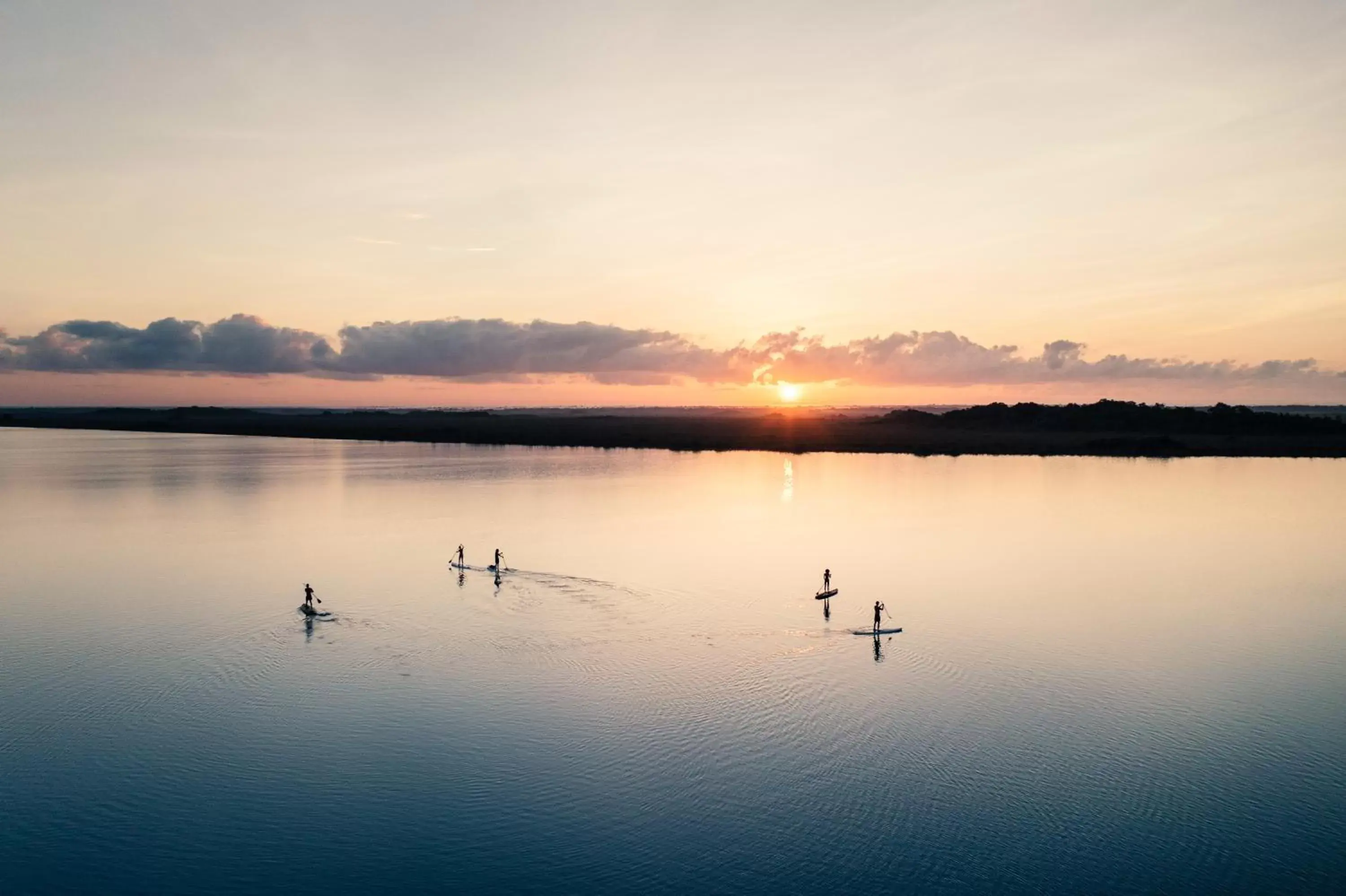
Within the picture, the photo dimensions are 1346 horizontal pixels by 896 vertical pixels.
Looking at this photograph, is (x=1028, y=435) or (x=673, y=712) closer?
(x=673, y=712)

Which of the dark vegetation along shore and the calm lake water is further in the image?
the dark vegetation along shore

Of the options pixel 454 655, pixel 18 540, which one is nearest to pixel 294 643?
pixel 454 655

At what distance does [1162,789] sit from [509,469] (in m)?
94.6

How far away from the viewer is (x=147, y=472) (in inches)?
4195

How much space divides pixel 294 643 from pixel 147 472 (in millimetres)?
86751

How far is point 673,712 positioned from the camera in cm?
2833

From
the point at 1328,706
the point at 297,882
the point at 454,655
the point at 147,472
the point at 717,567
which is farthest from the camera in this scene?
the point at 147,472

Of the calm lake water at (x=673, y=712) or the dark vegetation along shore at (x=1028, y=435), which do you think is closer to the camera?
the calm lake water at (x=673, y=712)

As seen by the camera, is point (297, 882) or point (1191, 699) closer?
point (297, 882)

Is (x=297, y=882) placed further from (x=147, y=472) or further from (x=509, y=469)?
(x=147, y=472)

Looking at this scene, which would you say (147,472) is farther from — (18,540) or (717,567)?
(717,567)

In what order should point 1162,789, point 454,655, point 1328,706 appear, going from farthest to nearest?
point 454,655, point 1328,706, point 1162,789

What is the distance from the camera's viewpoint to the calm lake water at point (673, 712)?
66.2ft

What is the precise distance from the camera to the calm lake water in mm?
20172
